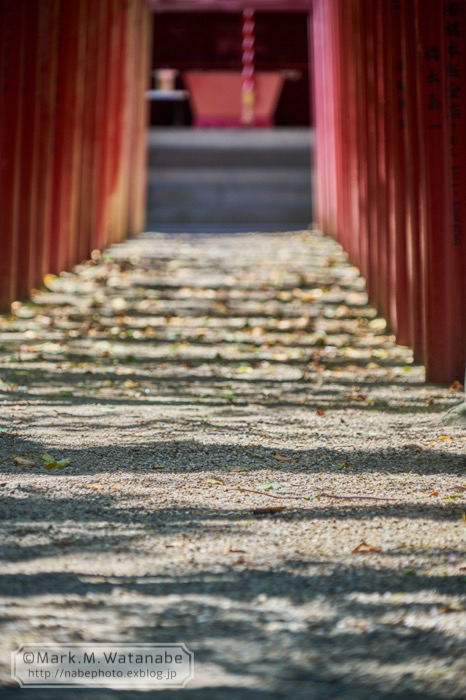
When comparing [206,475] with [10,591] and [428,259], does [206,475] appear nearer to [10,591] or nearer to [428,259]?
[10,591]

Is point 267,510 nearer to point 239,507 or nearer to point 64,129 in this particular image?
point 239,507

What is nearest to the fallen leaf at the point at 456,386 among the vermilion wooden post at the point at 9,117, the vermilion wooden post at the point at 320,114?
the vermilion wooden post at the point at 9,117

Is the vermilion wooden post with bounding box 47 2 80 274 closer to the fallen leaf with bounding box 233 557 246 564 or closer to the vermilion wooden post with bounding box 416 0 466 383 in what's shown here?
the vermilion wooden post with bounding box 416 0 466 383

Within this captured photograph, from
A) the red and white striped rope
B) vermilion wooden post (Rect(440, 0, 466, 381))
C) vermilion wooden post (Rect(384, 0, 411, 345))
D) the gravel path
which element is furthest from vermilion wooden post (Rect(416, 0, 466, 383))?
the red and white striped rope

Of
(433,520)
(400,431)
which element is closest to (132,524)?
(433,520)

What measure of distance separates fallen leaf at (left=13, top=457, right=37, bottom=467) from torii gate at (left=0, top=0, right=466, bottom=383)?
3.07 metres

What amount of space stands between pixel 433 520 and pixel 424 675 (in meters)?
1.34

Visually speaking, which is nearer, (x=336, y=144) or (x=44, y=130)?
(x=44, y=130)

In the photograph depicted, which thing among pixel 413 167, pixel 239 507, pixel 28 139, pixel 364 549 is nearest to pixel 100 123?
pixel 28 139

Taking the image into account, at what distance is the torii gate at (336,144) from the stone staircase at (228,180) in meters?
3.27

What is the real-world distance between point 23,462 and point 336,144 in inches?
418

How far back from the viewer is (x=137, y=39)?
17.2 m

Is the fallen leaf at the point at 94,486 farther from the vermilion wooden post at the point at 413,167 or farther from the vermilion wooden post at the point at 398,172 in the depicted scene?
the vermilion wooden post at the point at 398,172

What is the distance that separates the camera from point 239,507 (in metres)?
4.02
